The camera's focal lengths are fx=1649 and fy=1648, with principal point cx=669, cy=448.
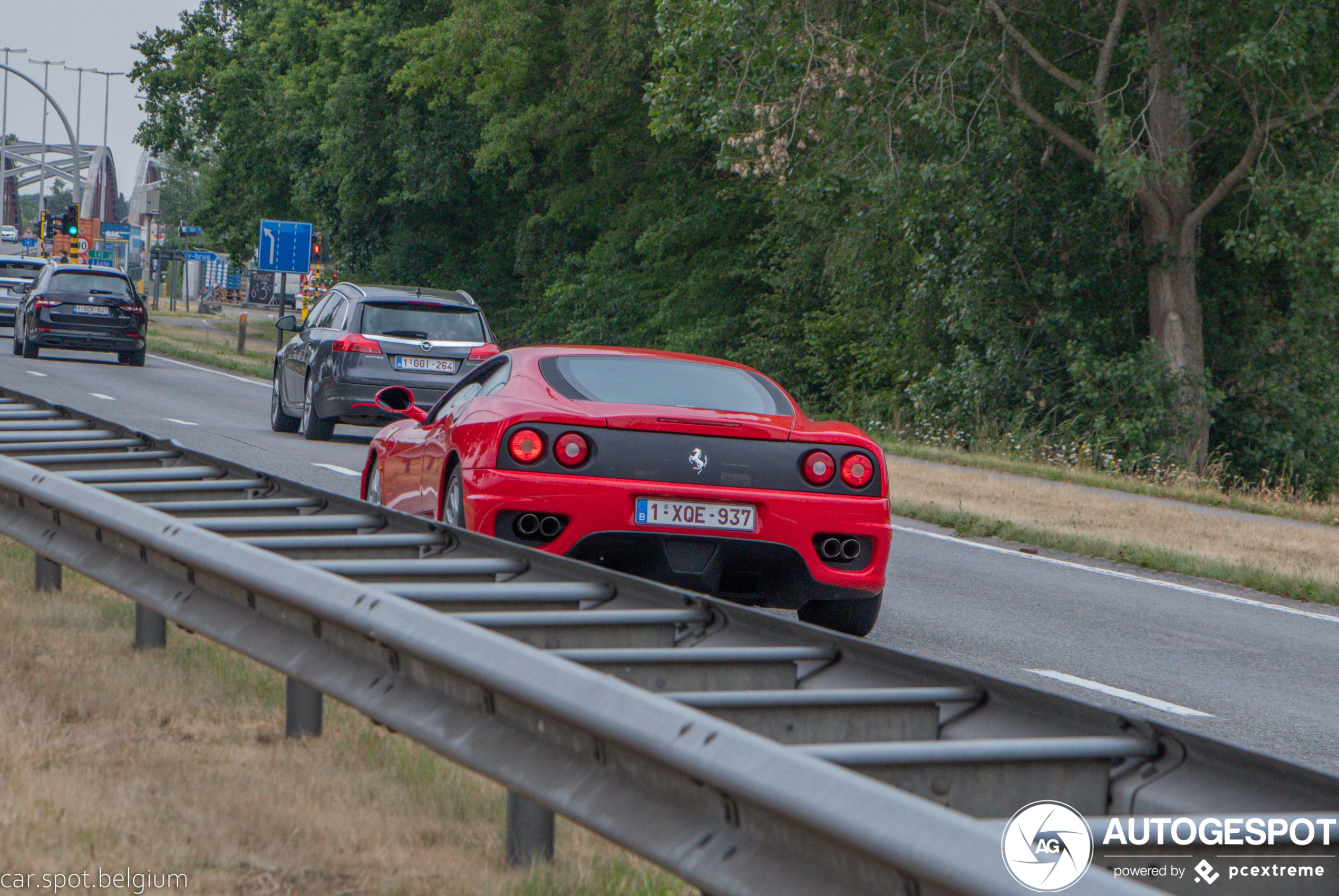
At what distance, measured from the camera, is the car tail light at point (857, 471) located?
7.27 meters

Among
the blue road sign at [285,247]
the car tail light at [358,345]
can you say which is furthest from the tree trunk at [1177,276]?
Result: the blue road sign at [285,247]

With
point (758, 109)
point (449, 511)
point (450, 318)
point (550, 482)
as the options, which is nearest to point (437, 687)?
point (550, 482)

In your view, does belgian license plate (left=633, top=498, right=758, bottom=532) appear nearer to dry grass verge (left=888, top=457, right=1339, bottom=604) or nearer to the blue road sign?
dry grass verge (left=888, top=457, right=1339, bottom=604)

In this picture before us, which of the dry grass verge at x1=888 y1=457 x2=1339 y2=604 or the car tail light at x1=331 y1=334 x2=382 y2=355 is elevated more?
the car tail light at x1=331 y1=334 x2=382 y2=355

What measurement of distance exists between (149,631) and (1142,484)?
1484 cm

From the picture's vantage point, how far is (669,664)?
3.57 metres

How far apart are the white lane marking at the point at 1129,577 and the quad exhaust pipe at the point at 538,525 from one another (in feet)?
17.3

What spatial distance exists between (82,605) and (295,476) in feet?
22.9

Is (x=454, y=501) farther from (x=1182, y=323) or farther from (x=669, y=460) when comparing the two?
(x=1182, y=323)

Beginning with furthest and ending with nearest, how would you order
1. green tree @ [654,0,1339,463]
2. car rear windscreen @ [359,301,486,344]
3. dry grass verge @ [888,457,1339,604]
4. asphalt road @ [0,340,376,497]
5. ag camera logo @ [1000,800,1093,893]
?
green tree @ [654,0,1339,463], car rear windscreen @ [359,301,486,344], asphalt road @ [0,340,376,497], dry grass verge @ [888,457,1339,604], ag camera logo @ [1000,800,1093,893]

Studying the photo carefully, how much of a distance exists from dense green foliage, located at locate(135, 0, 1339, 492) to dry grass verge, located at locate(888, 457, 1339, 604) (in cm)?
586

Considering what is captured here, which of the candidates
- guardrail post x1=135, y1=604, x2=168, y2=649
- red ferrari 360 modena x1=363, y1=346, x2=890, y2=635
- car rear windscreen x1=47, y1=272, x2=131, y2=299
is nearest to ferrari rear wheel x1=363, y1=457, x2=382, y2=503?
red ferrari 360 modena x1=363, y1=346, x2=890, y2=635

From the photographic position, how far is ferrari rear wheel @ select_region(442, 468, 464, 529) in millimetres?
7316

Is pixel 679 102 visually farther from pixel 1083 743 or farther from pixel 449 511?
pixel 1083 743
